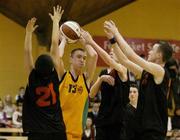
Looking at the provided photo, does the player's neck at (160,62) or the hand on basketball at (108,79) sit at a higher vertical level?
the player's neck at (160,62)

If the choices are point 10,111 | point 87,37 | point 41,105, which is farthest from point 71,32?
point 10,111

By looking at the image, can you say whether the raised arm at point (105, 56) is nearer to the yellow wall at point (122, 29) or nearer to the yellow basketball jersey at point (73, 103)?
the yellow basketball jersey at point (73, 103)

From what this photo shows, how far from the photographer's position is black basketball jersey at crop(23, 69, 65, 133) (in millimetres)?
4215

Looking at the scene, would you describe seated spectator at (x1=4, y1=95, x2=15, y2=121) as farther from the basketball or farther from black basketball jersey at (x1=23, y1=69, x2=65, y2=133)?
black basketball jersey at (x1=23, y1=69, x2=65, y2=133)

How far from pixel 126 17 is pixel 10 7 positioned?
392cm

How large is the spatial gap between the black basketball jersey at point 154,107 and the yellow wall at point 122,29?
30.9ft

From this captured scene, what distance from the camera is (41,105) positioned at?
421 cm

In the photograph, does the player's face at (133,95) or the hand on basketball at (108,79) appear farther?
the player's face at (133,95)

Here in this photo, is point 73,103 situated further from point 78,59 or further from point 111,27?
point 111,27

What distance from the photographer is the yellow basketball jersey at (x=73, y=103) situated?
4.79 metres

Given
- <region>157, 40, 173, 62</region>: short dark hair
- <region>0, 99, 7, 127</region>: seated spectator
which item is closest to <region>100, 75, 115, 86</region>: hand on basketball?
<region>157, 40, 173, 62</region>: short dark hair

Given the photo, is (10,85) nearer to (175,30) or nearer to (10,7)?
(10,7)

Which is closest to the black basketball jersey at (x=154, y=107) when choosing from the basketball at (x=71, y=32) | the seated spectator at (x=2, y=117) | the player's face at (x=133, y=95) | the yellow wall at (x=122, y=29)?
the player's face at (x=133, y=95)

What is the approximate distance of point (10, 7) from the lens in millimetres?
12406
